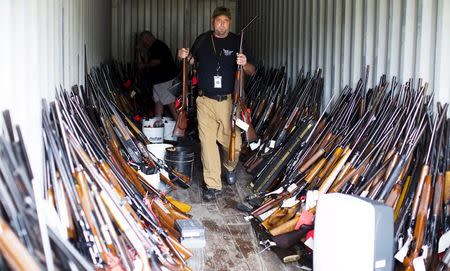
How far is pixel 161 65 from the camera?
8.12 meters

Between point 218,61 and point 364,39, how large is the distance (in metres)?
1.60

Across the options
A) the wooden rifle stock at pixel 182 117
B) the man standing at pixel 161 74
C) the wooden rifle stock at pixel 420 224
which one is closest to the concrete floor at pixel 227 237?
the wooden rifle stock at pixel 182 117

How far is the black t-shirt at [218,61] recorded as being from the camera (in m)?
5.69

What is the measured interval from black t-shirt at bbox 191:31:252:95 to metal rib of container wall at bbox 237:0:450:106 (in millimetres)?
1174

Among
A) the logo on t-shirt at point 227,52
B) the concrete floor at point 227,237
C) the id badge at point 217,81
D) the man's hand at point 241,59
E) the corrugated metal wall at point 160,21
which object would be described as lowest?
the concrete floor at point 227,237

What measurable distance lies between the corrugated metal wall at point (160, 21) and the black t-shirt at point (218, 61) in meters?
5.61

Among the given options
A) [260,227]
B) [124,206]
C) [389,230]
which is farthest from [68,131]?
[389,230]

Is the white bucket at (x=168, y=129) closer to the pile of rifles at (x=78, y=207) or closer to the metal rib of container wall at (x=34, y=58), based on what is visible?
the pile of rifles at (x=78, y=207)

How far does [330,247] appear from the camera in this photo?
130 inches

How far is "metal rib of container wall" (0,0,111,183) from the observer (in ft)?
9.06

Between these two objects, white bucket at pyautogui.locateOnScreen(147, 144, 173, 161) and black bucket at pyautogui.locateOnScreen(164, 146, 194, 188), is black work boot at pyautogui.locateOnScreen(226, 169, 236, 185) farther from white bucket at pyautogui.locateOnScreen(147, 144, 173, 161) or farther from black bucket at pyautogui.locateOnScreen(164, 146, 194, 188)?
white bucket at pyautogui.locateOnScreen(147, 144, 173, 161)

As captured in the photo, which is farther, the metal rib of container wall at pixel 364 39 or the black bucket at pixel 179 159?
the black bucket at pixel 179 159

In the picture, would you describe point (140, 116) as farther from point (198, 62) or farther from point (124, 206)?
point (124, 206)

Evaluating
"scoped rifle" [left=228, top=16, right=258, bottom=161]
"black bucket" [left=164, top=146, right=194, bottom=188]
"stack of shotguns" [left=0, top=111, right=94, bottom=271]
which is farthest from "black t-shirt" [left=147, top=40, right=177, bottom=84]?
"stack of shotguns" [left=0, top=111, right=94, bottom=271]
